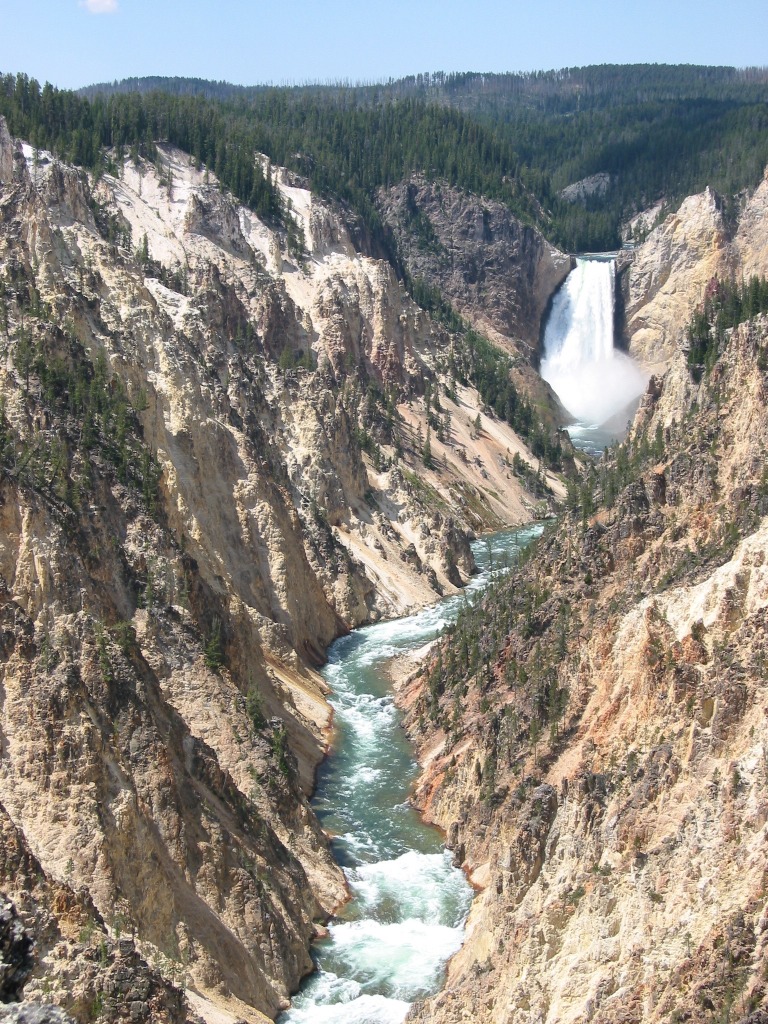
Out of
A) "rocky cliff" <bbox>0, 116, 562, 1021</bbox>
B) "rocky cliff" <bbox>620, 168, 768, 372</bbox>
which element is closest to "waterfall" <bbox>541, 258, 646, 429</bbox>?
"rocky cliff" <bbox>620, 168, 768, 372</bbox>

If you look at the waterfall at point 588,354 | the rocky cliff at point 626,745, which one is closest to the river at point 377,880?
the rocky cliff at point 626,745

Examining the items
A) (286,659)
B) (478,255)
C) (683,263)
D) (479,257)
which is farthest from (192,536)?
(478,255)

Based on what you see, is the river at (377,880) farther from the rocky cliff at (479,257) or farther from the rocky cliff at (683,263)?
the rocky cliff at (479,257)

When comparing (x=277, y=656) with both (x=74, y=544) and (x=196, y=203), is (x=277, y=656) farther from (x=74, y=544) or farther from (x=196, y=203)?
(x=196, y=203)

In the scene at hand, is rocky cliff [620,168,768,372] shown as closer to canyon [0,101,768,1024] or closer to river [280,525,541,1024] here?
canyon [0,101,768,1024]

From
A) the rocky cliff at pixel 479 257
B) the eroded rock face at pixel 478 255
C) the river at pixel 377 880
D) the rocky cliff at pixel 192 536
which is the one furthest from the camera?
the eroded rock face at pixel 478 255

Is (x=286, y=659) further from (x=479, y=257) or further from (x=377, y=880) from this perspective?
(x=479, y=257)
